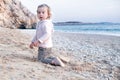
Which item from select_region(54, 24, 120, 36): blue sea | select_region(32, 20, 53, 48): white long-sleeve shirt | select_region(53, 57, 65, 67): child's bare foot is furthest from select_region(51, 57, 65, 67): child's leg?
select_region(54, 24, 120, 36): blue sea

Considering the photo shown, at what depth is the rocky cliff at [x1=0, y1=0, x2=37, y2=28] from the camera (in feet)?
90.2

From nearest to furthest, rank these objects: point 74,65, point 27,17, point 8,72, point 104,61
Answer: point 8,72
point 74,65
point 104,61
point 27,17

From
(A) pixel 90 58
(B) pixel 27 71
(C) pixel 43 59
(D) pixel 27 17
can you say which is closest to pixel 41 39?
(C) pixel 43 59

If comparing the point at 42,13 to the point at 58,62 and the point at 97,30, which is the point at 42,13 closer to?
the point at 58,62

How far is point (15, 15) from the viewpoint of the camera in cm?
3031

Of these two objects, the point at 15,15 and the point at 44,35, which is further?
the point at 15,15

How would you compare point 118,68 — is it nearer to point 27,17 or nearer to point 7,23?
point 7,23

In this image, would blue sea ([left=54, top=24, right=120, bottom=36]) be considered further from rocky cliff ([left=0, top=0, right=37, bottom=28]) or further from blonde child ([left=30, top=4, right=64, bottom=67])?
blonde child ([left=30, top=4, right=64, bottom=67])

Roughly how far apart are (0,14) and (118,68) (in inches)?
787

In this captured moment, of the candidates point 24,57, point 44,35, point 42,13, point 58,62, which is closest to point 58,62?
point 58,62

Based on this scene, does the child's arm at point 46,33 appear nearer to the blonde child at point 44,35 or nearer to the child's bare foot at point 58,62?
the blonde child at point 44,35

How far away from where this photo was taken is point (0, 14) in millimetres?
26844

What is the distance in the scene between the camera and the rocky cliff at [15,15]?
1082 inches

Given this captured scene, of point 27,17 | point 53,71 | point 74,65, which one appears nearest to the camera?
point 53,71
